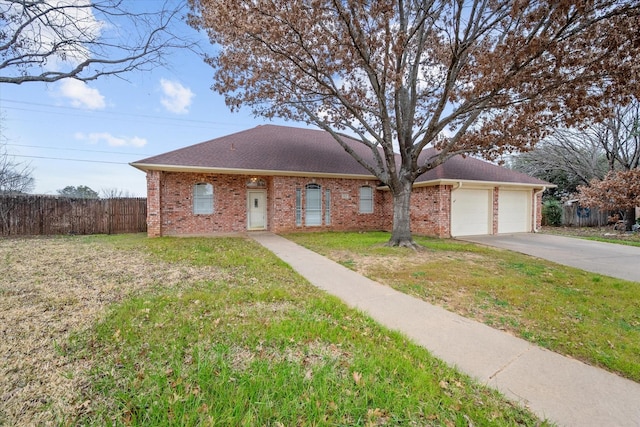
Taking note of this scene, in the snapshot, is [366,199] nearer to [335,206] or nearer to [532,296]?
[335,206]

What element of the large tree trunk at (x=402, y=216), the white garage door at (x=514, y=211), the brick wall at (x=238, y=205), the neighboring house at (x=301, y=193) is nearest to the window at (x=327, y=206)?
the neighboring house at (x=301, y=193)

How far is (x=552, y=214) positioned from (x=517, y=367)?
20771mm

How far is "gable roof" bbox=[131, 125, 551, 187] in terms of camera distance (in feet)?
37.8

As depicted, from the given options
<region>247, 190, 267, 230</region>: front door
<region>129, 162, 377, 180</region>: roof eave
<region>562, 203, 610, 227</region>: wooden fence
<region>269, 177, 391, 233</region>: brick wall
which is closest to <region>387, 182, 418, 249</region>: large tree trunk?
<region>129, 162, 377, 180</region>: roof eave

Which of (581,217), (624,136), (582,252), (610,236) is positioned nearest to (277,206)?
(582,252)

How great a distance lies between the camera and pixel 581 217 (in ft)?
60.4

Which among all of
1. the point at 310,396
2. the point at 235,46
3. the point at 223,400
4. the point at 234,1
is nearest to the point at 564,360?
the point at 310,396

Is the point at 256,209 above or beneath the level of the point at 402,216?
above

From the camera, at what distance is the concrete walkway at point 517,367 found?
2.17 m

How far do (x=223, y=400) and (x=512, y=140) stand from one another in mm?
9728

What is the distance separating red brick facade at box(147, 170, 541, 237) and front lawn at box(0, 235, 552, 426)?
7509 millimetres

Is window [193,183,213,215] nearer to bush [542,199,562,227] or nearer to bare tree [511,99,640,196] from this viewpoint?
bare tree [511,99,640,196]

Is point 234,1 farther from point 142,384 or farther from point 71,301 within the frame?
point 142,384

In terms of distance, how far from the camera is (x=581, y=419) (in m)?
2.06
